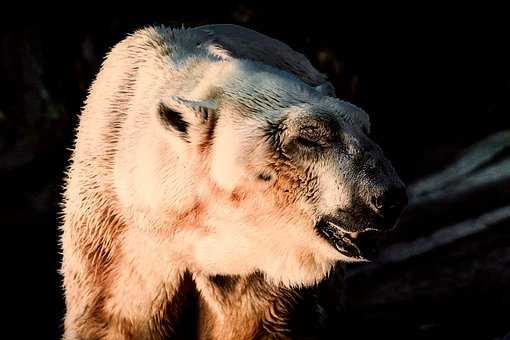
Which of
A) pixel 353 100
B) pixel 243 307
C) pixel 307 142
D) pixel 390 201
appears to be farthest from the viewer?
pixel 353 100

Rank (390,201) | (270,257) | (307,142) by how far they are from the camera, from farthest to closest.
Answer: (270,257), (307,142), (390,201)

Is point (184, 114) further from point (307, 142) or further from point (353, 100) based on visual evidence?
point (353, 100)

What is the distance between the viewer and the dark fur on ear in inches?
117

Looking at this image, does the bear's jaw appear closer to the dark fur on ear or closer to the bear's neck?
the bear's neck

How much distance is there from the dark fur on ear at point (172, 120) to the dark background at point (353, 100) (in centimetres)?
300

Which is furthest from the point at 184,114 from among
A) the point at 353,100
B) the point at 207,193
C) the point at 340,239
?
the point at 353,100

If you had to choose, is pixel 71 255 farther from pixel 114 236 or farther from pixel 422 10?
pixel 422 10

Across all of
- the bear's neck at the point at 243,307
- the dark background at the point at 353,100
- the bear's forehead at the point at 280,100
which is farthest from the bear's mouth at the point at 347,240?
the dark background at the point at 353,100

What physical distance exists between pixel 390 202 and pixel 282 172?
352 mm

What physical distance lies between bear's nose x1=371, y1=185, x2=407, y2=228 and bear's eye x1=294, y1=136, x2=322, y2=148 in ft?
0.84

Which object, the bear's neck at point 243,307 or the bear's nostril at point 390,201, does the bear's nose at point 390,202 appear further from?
the bear's neck at point 243,307

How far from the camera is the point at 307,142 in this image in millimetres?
2822

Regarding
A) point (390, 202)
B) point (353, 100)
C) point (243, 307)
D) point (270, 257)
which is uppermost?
point (390, 202)

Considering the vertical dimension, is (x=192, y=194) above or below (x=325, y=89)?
below
